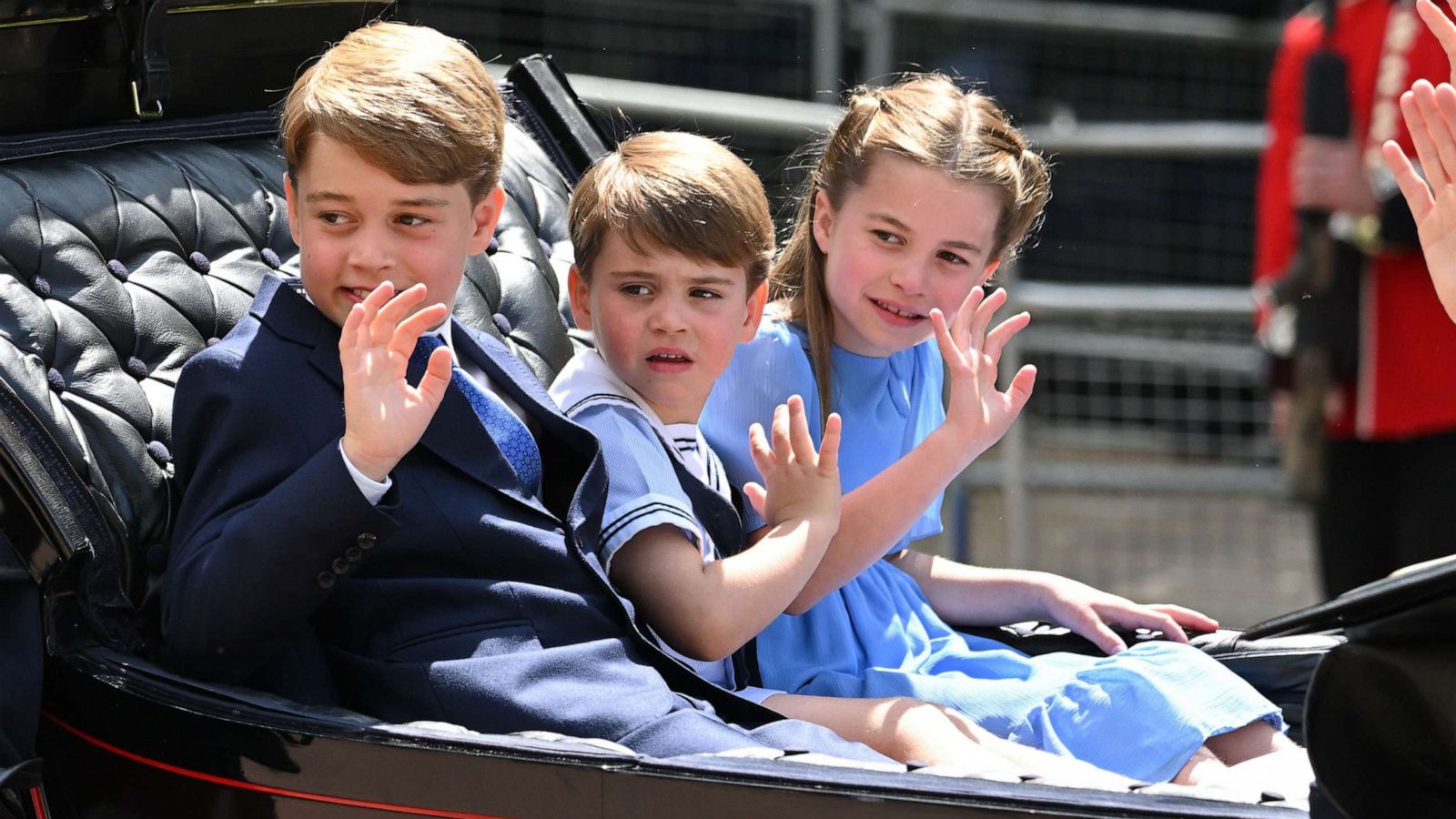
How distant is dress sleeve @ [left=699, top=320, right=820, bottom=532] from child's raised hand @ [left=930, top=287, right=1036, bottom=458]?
0.75 feet

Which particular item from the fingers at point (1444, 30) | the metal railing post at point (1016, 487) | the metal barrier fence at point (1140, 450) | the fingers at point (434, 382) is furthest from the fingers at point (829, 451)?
the metal railing post at point (1016, 487)

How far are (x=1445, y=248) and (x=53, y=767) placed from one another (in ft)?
5.02

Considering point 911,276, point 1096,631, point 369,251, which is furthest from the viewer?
point 1096,631

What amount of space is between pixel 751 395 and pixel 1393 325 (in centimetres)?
205

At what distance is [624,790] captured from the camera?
1546mm

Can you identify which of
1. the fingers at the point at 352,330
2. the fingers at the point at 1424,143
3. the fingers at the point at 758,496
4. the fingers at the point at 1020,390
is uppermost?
the fingers at the point at 1424,143

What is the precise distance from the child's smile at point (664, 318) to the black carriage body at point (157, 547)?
0.35 metres

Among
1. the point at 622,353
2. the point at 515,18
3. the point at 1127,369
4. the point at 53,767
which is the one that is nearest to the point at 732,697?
the point at 622,353

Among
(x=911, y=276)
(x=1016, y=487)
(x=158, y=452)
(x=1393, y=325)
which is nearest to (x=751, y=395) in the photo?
(x=911, y=276)

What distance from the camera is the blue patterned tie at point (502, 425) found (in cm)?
189

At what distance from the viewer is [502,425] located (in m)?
1.90

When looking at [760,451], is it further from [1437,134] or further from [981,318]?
[1437,134]

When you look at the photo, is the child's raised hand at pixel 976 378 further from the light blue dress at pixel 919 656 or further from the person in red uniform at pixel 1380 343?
the person in red uniform at pixel 1380 343

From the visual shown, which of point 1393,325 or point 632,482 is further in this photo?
point 1393,325
